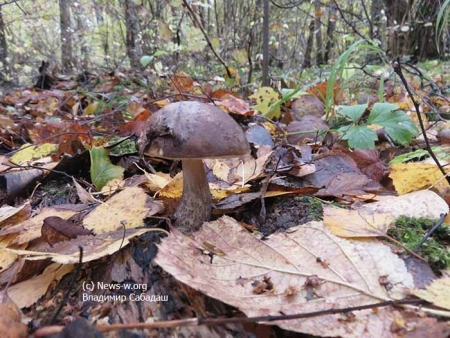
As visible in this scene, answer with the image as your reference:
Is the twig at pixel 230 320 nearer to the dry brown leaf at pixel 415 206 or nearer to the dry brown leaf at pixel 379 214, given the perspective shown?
the dry brown leaf at pixel 379 214

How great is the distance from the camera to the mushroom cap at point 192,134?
1.09 meters

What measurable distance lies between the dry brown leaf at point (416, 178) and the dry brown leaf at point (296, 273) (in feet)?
1.73

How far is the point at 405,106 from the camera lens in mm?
2787

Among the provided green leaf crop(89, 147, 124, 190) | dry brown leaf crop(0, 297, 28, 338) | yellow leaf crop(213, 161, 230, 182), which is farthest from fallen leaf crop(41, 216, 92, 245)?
yellow leaf crop(213, 161, 230, 182)

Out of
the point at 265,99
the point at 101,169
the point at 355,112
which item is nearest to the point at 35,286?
the point at 101,169

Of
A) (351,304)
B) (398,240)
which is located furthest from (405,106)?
(351,304)

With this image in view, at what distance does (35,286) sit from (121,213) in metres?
0.34

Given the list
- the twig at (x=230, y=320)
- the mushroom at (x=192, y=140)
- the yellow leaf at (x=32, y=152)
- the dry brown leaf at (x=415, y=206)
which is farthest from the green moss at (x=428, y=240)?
the yellow leaf at (x=32, y=152)

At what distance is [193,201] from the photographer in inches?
49.8

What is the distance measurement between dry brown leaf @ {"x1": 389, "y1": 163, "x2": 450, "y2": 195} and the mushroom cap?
25.6 inches

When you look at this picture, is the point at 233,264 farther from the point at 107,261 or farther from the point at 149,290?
the point at 107,261

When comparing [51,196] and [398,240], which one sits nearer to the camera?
[398,240]

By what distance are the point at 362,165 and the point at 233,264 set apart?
1.07 m

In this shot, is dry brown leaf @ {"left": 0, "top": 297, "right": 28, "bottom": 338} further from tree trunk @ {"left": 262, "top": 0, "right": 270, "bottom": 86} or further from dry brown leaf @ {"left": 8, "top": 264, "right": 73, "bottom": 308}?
tree trunk @ {"left": 262, "top": 0, "right": 270, "bottom": 86}
